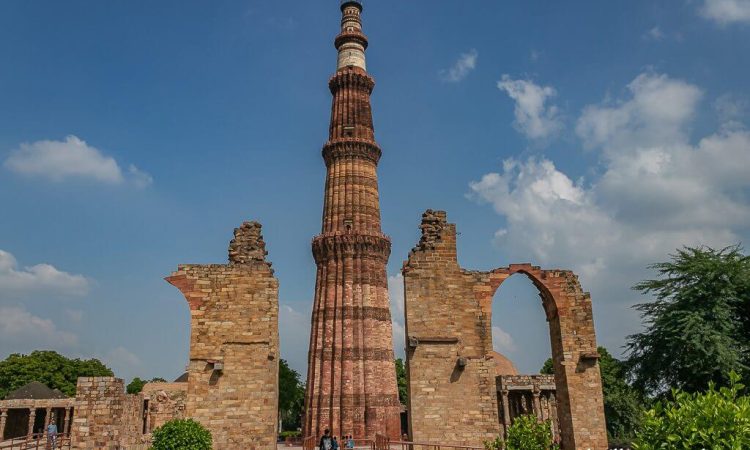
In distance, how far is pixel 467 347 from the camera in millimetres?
12562

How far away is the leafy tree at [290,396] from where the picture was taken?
4155 cm

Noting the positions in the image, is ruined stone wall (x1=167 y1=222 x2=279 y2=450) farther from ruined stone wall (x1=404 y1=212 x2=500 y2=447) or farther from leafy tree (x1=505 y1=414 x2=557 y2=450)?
leafy tree (x1=505 y1=414 x2=557 y2=450)

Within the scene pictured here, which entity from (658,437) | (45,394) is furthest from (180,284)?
(45,394)

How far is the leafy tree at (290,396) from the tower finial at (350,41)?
2464 centimetres

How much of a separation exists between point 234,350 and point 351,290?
485 inches

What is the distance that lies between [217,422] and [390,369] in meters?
13.1

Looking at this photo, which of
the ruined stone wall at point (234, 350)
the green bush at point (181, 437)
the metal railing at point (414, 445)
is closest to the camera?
the metal railing at point (414, 445)

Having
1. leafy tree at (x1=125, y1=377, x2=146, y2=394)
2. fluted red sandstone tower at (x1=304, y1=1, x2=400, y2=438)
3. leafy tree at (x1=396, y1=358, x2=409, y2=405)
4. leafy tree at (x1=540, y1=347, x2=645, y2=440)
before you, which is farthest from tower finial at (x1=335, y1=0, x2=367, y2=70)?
leafy tree at (x1=125, y1=377, x2=146, y2=394)

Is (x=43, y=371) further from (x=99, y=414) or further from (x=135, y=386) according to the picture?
(x=99, y=414)

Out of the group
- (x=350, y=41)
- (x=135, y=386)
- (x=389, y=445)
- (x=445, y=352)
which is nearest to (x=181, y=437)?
(x=389, y=445)

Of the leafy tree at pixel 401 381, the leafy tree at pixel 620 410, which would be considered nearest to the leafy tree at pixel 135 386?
the leafy tree at pixel 401 381

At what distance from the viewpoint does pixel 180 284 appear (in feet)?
41.0

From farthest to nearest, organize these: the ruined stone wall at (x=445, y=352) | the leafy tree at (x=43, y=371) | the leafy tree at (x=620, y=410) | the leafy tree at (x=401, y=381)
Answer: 1. the leafy tree at (x=401, y=381)
2. the leafy tree at (x=43, y=371)
3. the leafy tree at (x=620, y=410)
4. the ruined stone wall at (x=445, y=352)

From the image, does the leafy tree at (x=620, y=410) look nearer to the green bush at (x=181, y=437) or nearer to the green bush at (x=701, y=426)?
the green bush at (x=181, y=437)
